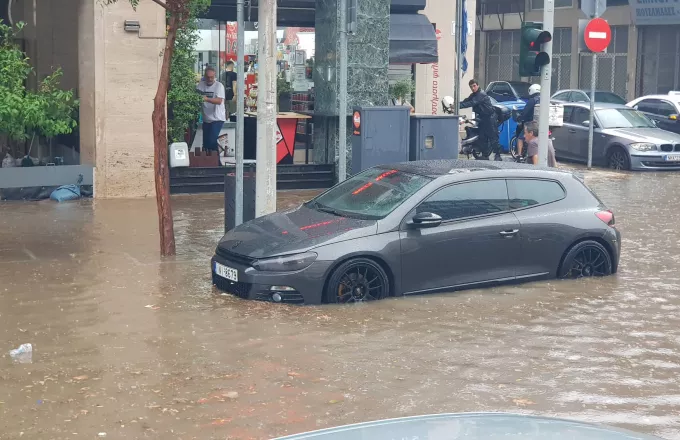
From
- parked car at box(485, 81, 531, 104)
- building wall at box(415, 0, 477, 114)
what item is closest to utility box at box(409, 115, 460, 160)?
building wall at box(415, 0, 477, 114)

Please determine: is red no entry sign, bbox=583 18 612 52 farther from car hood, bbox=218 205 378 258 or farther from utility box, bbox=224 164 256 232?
car hood, bbox=218 205 378 258

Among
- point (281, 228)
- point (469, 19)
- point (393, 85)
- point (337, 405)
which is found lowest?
point (337, 405)

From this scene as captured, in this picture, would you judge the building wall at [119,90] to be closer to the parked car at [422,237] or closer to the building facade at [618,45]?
the parked car at [422,237]

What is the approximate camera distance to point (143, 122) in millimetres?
17344

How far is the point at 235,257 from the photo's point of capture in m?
10.3

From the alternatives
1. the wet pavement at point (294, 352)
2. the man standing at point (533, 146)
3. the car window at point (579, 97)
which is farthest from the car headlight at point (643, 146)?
the wet pavement at point (294, 352)

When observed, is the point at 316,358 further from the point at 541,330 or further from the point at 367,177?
the point at 367,177

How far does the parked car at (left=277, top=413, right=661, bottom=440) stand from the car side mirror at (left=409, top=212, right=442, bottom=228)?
23.8 ft

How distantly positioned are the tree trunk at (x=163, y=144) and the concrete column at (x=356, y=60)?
21.2 ft

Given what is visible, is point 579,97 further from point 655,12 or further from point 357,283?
point 357,283

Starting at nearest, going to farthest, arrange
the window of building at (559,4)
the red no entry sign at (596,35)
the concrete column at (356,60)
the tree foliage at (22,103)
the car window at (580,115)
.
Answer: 1. the tree foliage at (22,103)
2. the concrete column at (356,60)
3. the red no entry sign at (596,35)
4. the car window at (580,115)
5. the window of building at (559,4)

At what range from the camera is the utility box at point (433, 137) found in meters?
17.3

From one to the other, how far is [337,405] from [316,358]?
3.77 ft

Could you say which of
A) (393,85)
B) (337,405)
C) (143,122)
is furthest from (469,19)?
(337,405)
